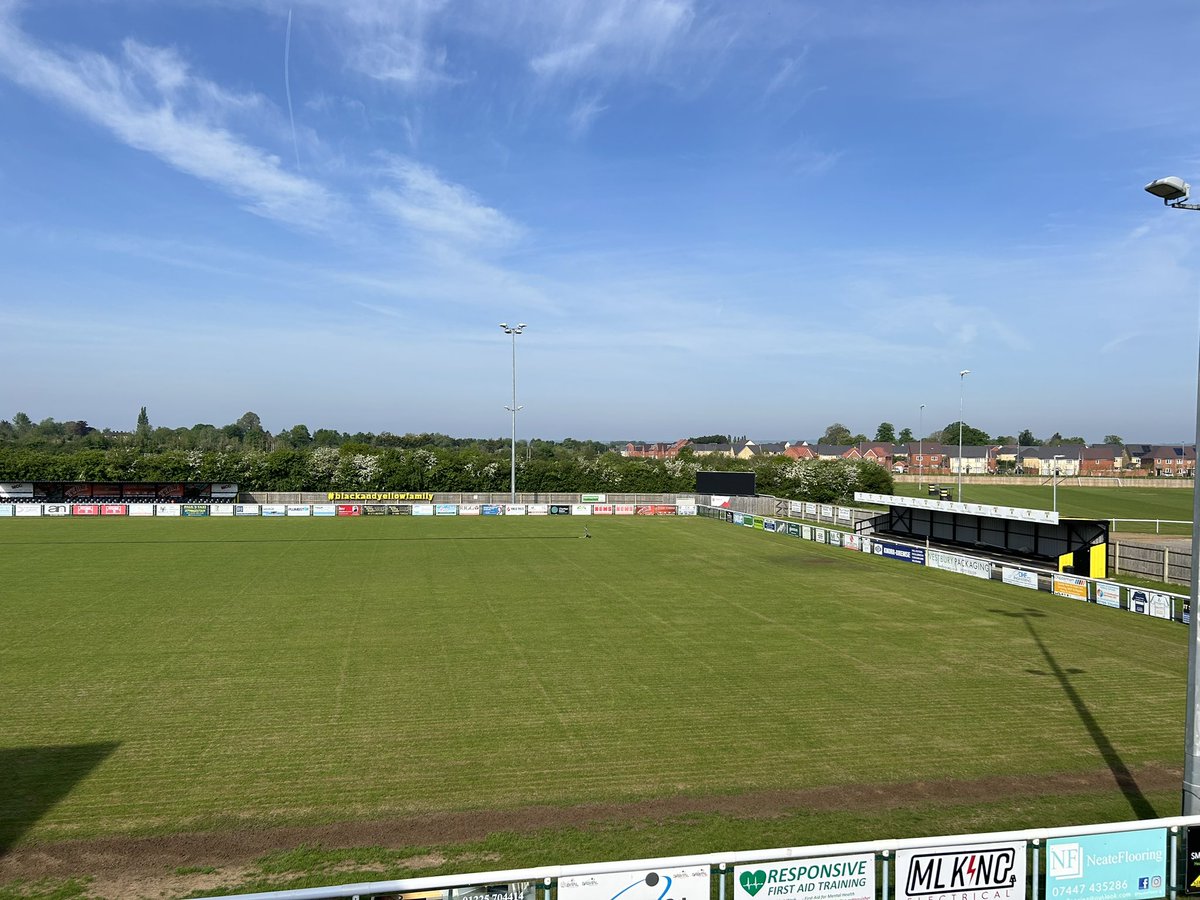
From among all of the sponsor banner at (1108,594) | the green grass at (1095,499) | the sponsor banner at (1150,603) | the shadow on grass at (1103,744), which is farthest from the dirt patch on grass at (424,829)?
the green grass at (1095,499)

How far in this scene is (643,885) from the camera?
786 cm

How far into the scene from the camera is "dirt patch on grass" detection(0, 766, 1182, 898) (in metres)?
10.8

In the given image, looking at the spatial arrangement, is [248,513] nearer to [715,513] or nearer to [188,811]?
[715,513]

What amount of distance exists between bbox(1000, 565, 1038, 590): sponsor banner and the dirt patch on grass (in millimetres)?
21840

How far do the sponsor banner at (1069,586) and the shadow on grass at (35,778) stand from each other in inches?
1346

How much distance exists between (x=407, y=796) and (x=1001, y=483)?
120m

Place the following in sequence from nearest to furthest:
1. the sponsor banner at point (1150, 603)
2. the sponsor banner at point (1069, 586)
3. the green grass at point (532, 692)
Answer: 1. the green grass at point (532, 692)
2. the sponsor banner at point (1150, 603)
3. the sponsor banner at point (1069, 586)

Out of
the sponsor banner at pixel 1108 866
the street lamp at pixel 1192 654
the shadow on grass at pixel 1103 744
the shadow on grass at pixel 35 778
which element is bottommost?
the shadow on grass at pixel 1103 744

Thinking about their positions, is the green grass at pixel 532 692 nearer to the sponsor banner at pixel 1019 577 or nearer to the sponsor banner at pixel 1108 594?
the sponsor banner at pixel 1019 577

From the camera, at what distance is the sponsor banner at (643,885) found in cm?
774

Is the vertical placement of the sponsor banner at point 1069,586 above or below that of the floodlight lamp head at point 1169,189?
below

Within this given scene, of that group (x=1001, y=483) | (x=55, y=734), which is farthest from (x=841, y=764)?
(x=1001, y=483)

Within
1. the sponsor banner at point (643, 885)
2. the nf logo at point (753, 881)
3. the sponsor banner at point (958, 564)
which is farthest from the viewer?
the sponsor banner at point (958, 564)

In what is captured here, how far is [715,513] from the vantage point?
233 feet
